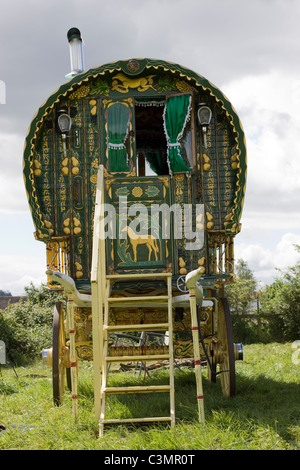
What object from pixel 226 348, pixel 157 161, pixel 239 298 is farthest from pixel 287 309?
pixel 226 348

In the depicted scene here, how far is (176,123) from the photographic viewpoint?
6383mm

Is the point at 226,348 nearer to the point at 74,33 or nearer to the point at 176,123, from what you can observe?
the point at 176,123

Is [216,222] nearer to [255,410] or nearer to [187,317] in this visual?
[187,317]

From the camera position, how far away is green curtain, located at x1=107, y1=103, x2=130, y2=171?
633 cm

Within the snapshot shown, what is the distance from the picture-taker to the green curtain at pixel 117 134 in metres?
6.33

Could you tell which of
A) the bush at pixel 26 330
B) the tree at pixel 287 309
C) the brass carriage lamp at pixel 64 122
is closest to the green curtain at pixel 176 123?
the brass carriage lamp at pixel 64 122

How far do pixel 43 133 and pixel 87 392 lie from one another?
3.32 meters

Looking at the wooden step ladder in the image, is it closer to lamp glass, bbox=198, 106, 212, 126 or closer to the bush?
lamp glass, bbox=198, 106, 212, 126

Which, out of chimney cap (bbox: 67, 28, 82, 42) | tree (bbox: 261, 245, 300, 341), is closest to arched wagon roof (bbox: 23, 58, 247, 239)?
chimney cap (bbox: 67, 28, 82, 42)

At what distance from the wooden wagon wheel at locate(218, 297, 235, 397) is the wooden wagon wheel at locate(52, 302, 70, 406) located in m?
1.90

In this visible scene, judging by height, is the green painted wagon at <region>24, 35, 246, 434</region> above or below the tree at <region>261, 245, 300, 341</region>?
above

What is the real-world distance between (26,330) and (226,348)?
25.5ft

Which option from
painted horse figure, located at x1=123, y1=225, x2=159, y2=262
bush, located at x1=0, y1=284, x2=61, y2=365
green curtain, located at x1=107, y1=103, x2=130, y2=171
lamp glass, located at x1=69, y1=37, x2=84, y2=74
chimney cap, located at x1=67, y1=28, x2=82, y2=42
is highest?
chimney cap, located at x1=67, y1=28, x2=82, y2=42
